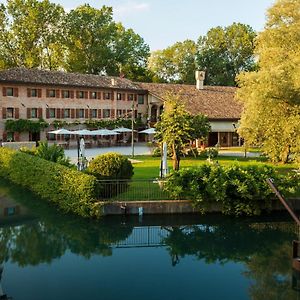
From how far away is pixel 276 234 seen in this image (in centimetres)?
1705

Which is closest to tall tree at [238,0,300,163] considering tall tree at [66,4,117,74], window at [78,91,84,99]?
window at [78,91,84,99]

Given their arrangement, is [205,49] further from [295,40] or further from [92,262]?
[92,262]

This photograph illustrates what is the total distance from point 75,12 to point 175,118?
44.4m

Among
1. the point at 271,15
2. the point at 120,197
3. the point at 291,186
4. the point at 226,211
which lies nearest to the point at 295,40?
the point at 271,15

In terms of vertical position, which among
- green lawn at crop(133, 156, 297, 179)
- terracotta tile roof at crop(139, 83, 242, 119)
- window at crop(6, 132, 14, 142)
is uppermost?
terracotta tile roof at crop(139, 83, 242, 119)

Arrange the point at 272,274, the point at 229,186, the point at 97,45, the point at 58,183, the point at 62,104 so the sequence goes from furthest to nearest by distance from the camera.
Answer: the point at 97,45 < the point at 62,104 < the point at 58,183 < the point at 229,186 < the point at 272,274

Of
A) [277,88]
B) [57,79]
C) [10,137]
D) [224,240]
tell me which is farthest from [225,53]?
[224,240]

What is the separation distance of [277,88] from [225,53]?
50042 mm

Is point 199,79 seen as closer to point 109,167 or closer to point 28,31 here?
point 28,31

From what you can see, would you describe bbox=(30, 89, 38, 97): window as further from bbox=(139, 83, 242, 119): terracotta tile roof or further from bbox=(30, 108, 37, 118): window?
bbox=(139, 83, 242, 119): terracotta tile roof

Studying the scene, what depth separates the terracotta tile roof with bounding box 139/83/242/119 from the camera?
46.8m

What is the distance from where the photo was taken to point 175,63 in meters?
70.1

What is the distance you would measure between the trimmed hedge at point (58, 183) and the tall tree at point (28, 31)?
38038mm

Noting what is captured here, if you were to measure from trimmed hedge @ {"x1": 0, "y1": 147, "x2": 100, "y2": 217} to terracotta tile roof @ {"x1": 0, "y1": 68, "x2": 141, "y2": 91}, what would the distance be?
19853mm
